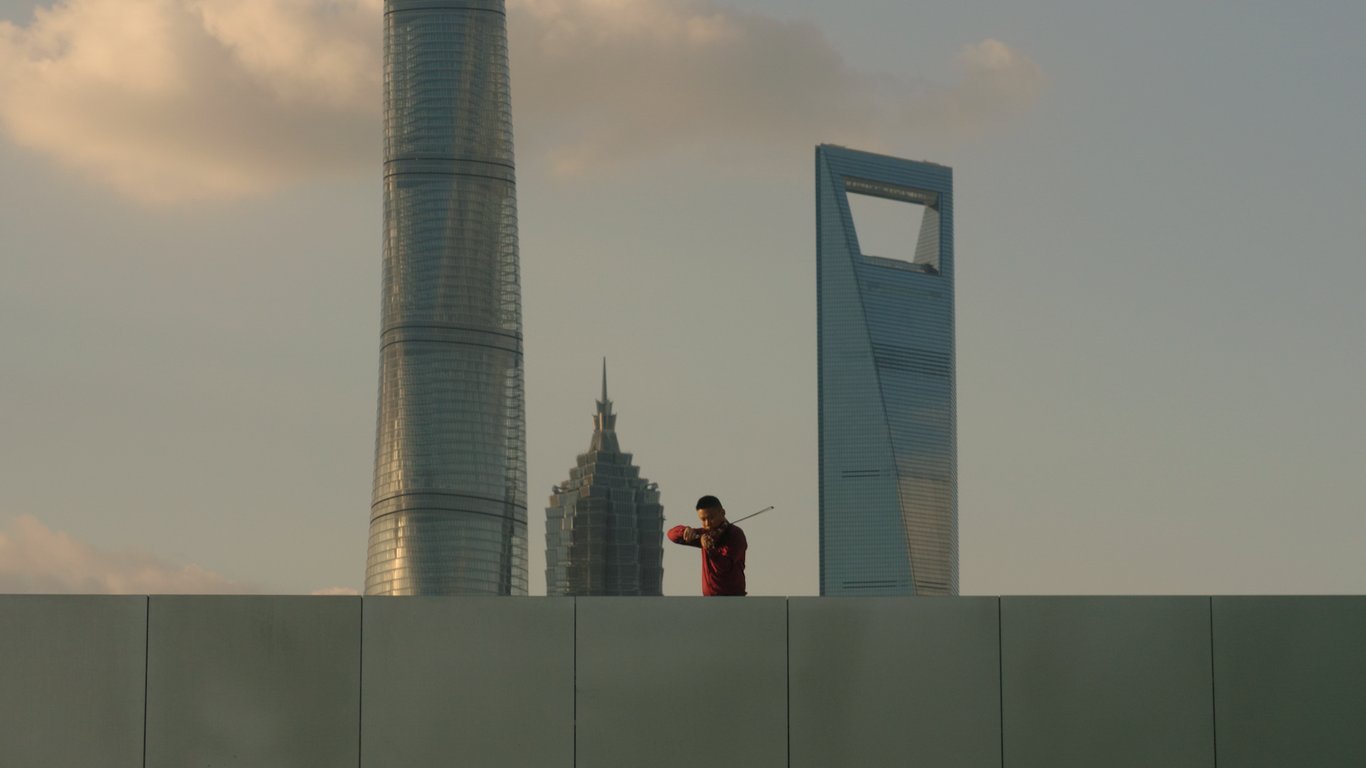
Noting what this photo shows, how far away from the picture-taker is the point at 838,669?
1820cm

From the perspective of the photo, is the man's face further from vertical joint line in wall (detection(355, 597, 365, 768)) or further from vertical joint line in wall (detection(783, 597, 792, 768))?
vertical joint line in wall (detection(355, 597, 365, 768))

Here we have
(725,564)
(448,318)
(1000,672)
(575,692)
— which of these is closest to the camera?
(575,692)

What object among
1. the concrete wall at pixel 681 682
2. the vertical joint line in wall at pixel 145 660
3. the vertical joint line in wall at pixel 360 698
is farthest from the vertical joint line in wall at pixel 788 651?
the vertical joint line in wall at pixel 145 660

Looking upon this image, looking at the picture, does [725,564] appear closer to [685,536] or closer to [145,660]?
[685,536]

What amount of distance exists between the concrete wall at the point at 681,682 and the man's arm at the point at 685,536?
0.97 meters

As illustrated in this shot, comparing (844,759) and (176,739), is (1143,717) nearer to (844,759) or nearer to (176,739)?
(844,759)

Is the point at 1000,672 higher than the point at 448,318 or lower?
lower

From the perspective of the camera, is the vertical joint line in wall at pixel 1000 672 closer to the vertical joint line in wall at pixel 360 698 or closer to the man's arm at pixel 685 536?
the man's arm at pixel 685 536

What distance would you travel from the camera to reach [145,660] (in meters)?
17.8

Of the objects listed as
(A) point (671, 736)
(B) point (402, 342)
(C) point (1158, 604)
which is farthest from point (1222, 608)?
(B) point (402, 342)

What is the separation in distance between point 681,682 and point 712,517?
1.67 meters

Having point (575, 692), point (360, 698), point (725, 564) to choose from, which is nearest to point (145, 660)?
point (360, 698)

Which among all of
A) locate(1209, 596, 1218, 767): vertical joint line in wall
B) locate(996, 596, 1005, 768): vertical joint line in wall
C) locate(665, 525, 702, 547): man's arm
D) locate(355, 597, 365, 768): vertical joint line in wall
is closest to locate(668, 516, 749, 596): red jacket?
locate(665, 525, 702, 547): man's arm

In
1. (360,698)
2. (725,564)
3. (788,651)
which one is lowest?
(360,698)
